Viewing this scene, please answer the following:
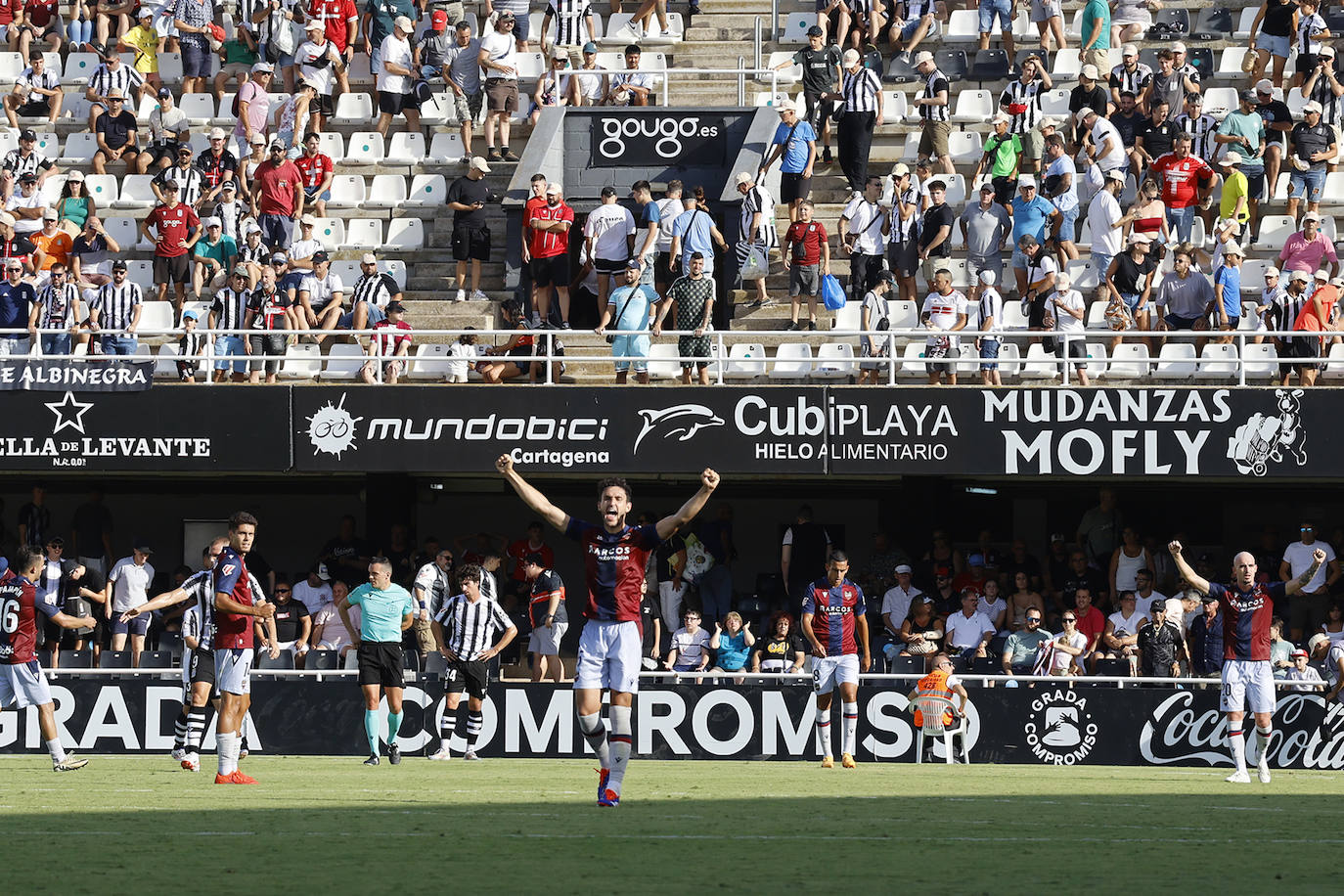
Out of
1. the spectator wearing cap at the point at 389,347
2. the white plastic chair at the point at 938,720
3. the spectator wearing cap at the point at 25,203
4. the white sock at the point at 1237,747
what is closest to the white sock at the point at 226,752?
the white plastic chair at the point at 938,720

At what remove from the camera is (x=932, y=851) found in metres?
8.17

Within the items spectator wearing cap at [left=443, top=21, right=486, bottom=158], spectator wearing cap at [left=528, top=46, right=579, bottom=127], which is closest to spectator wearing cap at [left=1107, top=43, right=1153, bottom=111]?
spectator wearing cap at [left=443, top=21, right=486, bottom=158]

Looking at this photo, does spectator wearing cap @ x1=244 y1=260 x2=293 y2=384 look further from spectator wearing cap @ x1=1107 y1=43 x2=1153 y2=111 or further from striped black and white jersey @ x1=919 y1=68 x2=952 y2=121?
spectator wearing cap @ x1=1107 y1=43 x2=1153 y2=111

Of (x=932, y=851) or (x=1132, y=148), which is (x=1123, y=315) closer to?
(x=1132, y=148)

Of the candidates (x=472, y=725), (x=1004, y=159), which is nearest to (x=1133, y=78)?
(x=1004, y=159)

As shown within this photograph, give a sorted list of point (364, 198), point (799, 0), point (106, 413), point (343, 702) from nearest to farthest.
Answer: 1. point (343, 702)
2. point (106, 413)
3. point (364, 198)
4. point (799, 0)

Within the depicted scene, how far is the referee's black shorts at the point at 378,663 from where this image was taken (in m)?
15.7

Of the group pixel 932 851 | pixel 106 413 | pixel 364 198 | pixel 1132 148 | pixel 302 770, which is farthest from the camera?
pixel 364 198

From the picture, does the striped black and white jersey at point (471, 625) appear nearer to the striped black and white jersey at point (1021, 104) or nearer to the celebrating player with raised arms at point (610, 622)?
the celebrating player with raised arms at point (610, 622)

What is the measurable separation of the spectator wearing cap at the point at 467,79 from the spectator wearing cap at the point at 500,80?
150 millimetres

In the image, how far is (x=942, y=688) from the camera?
1739 cm

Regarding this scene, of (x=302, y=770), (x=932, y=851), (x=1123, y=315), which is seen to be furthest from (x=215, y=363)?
(x=932, y=851)

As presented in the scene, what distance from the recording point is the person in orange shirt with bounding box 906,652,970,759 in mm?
17344

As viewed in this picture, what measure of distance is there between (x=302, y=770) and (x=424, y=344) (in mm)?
7984
